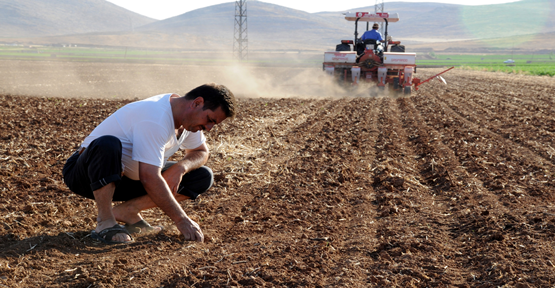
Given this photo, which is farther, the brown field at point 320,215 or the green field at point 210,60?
the green field at point 210,60

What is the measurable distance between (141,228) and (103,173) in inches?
31.0

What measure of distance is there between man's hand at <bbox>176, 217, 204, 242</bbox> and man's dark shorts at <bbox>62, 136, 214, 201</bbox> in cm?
58

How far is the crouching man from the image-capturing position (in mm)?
3549

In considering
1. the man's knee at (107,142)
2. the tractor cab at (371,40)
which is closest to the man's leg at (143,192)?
the man's knee at (107,142)

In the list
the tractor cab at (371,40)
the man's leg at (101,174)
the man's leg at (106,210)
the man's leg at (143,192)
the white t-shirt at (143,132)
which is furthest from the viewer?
the tractor cab at (371,40)

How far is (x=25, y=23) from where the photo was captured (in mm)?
195000

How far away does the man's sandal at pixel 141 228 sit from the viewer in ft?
13.8

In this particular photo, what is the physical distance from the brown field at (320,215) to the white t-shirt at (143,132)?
28.7 inches

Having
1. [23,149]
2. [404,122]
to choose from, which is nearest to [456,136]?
[404,122]

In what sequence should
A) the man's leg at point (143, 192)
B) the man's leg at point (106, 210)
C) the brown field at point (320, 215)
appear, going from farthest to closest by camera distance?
1. the man's leg at point (143, 192)
2. the man's leg at point (106, 210)
3. the brown field at point (320, 215)

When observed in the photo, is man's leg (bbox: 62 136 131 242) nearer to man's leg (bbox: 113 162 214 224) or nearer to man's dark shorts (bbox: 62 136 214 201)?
man's dark shorts (bbox: 62 136 214 201)

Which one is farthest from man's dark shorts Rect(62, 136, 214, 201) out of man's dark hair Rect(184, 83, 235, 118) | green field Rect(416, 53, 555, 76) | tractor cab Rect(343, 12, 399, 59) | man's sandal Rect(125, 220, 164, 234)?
green field Rect(416, 53, 555, 76)

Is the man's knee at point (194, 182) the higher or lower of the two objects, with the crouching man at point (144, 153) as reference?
lower

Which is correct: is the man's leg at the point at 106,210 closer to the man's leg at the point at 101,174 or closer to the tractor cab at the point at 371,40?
the man's leg at the point at 101,174
